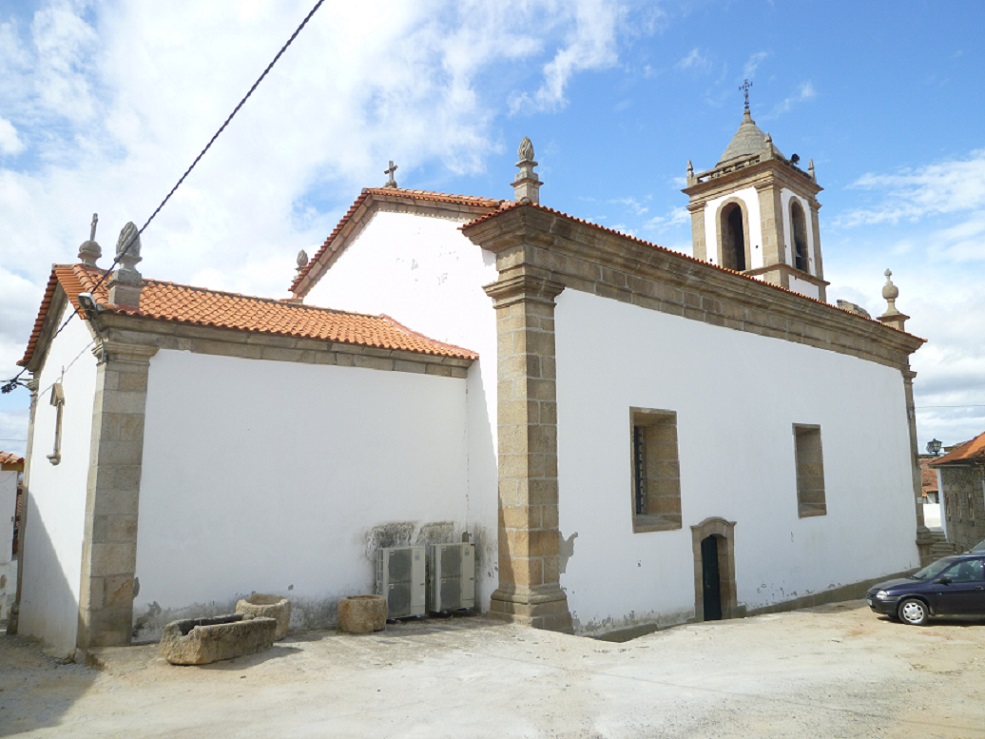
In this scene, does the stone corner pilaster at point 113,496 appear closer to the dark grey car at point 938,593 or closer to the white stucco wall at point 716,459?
the white stucco wall at point 716,459

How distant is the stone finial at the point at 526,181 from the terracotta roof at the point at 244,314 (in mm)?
2155

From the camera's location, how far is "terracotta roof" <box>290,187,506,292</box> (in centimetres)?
1012

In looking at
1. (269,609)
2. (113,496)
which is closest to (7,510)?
(113,496)

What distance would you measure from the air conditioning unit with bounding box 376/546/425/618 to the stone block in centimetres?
125

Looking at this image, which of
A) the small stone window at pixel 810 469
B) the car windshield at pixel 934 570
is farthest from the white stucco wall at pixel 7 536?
the car windshield at pixel 934 570

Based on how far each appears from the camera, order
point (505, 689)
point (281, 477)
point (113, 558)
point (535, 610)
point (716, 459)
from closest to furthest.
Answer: point (505, 689) → point (113, 558) → point (281, 477) → point (535, 610) → point (716, 459)

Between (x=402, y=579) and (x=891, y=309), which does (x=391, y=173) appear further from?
(x=891, y=309)

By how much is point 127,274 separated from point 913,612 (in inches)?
428

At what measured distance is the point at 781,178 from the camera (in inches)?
740

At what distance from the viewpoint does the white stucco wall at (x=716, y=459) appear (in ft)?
31.8

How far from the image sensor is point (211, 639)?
6516 millimetres

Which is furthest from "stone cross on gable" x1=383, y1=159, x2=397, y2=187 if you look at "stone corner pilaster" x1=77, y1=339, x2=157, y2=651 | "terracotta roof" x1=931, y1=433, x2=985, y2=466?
"terracotta roof" x1=931, y1=433, x2=985, y2=466

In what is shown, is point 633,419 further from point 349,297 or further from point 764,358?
point 349,297

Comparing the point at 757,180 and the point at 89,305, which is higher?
the point at 757,180
